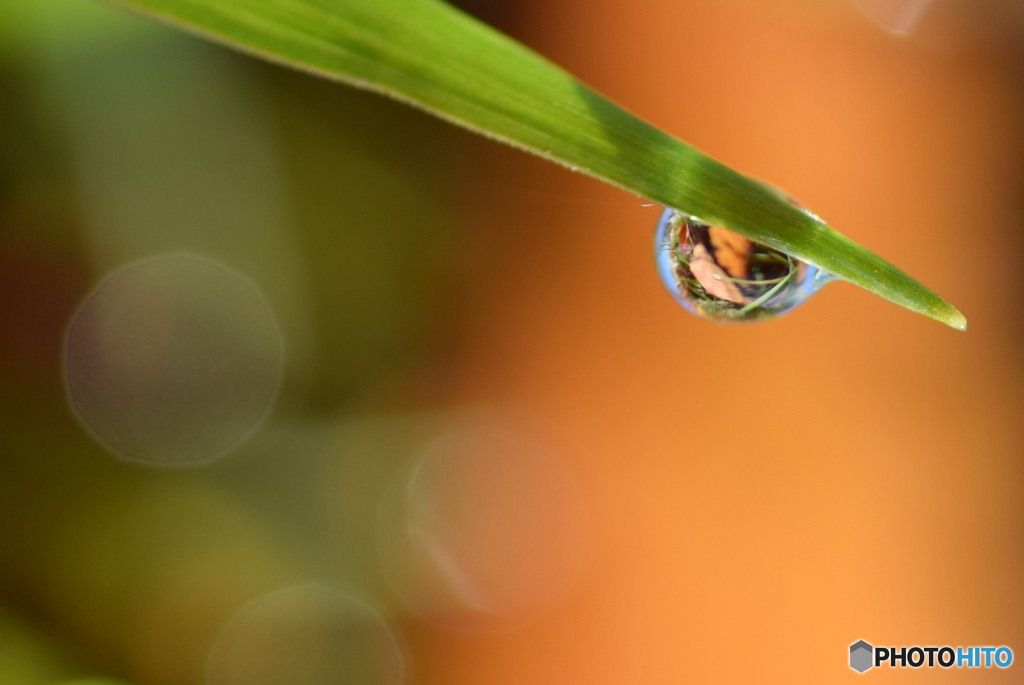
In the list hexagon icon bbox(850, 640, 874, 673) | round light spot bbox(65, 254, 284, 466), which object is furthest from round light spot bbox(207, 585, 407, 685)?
hexagon icon bbox(850, 640, 874, 673)

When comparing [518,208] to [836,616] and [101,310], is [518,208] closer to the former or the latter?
[101,310]

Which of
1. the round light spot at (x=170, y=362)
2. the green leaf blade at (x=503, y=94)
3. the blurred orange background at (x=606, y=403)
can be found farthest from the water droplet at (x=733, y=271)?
the round light spot at (x=170, y=362)

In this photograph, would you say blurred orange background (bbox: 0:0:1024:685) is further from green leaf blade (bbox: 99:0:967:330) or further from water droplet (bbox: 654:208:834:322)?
green leaf blade (bbox: 99:0:967:330)

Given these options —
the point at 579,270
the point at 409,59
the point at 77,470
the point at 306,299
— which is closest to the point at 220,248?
the point at 306,299

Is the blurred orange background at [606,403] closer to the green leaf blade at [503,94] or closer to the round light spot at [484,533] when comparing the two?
the round light spot at [484,533]

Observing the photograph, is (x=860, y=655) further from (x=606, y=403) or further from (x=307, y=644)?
(x=307, y=644)
